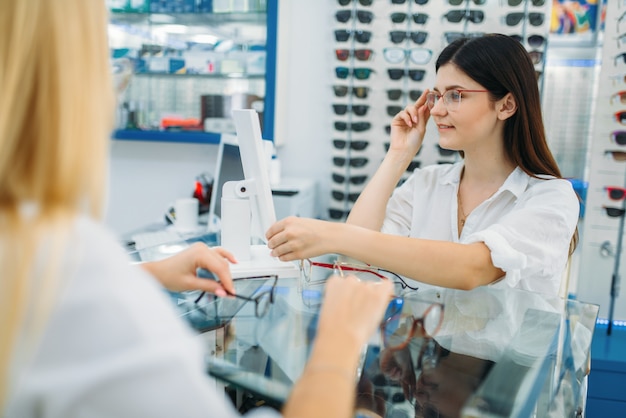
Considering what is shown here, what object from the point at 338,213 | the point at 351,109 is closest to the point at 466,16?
the point at 351,109

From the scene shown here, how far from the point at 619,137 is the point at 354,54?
157 centimetres

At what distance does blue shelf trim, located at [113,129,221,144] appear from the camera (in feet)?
12.1

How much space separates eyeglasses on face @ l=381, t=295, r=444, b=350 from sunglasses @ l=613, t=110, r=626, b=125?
2.36 metres

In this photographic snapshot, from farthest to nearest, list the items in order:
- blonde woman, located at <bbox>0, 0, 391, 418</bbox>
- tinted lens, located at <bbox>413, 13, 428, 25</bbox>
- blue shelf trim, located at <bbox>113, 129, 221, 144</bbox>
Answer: blue shelf trim, located at <bbox>113, 129, 221, 144</bbox>
tinted lens, located at <bbox>413, 13, 428, 25</bbox>
blonde woman, located at <bbox>0, 0, 391, 418</bbox>

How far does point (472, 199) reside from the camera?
2.08 metres

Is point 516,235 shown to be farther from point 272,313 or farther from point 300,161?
point 300,161

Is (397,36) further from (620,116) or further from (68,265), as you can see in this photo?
(68,265)

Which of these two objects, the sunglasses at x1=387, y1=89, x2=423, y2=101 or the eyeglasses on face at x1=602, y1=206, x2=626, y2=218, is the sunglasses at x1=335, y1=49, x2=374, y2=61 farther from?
the eyeglasses on face at x1=602, y1=206, x2=626, y2=218

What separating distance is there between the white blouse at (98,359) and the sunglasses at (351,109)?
303 centimetres

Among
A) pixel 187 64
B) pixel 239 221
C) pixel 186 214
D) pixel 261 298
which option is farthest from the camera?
pixel 187 64

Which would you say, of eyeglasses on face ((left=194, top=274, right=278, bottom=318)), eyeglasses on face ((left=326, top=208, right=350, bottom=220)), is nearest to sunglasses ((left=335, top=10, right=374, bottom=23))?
eyeglasses on face ((left=326, top=208, right=350, bottom=220))

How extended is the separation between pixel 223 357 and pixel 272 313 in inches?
6.6

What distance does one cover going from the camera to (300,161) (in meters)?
3.84

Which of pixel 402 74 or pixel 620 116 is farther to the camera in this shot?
pixel 402 74
